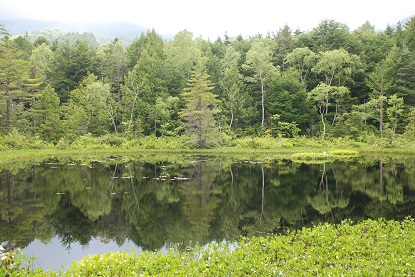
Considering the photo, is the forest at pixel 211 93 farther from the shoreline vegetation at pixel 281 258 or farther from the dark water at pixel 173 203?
the shoreline vegetation at pixel 281 258

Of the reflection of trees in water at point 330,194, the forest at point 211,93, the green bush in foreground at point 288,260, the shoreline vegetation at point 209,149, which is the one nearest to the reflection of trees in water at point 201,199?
the green bush in foreground at point 288,260

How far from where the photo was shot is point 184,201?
1551 cm

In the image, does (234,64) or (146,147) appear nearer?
(146,147)

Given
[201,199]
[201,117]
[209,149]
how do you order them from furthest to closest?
[209,149]
[201,117]
[201,199]

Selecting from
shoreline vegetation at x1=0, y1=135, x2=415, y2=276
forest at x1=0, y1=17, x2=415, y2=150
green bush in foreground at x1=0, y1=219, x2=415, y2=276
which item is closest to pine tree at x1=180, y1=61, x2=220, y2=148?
forest at x1=0, y1=17, x2=415, y2=150

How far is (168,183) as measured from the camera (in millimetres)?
19688

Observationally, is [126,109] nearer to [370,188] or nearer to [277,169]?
[277,169]

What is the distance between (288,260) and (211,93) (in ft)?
106

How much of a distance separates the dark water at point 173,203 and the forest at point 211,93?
53.7 ft

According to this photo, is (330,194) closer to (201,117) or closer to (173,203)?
(173,203)

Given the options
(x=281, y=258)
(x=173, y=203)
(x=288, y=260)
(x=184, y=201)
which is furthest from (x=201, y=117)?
(x=288, y=260)

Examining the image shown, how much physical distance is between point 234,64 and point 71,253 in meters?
46.4

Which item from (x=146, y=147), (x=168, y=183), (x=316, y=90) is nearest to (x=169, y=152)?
(x=146, y=147)

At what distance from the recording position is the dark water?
34.9 ft
